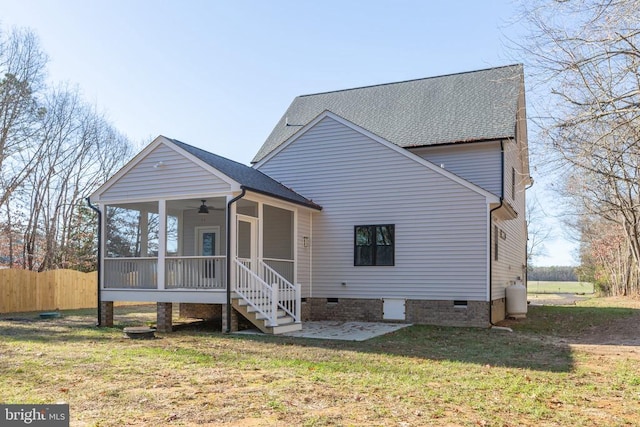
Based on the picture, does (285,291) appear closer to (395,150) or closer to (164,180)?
→ (164,180)

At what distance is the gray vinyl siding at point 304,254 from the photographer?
15.4 metres

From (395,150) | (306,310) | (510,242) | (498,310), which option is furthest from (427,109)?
(306,310)

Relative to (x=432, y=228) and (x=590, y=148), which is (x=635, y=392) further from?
(x=432, y=228)

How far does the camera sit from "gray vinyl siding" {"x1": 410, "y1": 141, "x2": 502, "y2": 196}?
1603cm

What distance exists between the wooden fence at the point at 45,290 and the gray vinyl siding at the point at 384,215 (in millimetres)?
10814

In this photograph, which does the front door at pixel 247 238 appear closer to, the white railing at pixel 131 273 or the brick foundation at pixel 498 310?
the white railing at pixel 131 273

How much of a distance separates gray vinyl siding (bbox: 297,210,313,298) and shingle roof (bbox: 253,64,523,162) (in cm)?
388

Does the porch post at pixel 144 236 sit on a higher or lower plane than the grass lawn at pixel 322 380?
higher

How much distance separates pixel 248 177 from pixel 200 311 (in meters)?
4.74

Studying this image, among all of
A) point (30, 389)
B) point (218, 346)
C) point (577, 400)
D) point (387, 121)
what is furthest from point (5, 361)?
point (387, 121)

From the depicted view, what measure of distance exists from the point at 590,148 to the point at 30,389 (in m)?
8.27

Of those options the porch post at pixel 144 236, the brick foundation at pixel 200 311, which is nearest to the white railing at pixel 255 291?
the brick foundation at pixel 200 311

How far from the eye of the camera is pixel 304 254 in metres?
15.7

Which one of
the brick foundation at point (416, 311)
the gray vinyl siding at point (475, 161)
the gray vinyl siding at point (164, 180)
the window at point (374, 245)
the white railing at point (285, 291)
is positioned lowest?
the brick foundation at point (416, 311)
